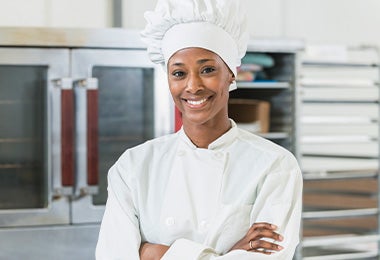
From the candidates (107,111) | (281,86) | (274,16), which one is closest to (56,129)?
(107,111)

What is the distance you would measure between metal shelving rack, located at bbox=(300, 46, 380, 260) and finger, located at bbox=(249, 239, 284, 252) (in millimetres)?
2086

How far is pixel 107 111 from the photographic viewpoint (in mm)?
3016

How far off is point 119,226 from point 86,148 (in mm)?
1424

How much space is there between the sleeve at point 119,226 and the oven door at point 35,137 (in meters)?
1.35

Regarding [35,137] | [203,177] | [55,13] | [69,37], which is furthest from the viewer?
[55,13]

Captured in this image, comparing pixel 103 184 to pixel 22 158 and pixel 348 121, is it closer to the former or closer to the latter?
pixel 22 158

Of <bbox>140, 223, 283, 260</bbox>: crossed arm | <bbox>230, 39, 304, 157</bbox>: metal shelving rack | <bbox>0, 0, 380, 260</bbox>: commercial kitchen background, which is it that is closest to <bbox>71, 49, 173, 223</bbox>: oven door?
<bbox>0, 0, 380, 260</bbox>: commercial kitchen background

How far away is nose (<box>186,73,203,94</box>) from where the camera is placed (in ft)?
4.54

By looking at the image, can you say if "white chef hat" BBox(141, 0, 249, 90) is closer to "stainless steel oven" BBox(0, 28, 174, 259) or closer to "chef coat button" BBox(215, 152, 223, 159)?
"chef coat button" BBox(215, 152, 223, 159)

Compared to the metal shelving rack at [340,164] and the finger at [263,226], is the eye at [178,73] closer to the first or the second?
the finger at [263,226]

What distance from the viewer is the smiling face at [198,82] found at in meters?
1.40

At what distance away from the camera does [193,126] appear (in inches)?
58.9

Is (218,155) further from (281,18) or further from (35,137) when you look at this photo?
(281,18)

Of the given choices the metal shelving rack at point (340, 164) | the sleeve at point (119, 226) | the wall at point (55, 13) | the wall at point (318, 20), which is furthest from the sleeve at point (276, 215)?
the wall at point (318, 20)
